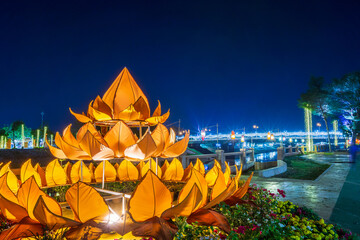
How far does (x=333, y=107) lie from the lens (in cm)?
2852

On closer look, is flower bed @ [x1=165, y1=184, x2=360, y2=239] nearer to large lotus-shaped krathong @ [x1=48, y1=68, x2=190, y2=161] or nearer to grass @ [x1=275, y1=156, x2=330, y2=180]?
large lotus-shaped krathong @ [x1=48, y1=68, x2=190, y2=161]

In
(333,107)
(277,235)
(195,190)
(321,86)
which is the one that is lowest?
(277,235)

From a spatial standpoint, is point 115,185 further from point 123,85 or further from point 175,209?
point 175,209

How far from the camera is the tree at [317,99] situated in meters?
29.9

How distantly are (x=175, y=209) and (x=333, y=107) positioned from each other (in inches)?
1264

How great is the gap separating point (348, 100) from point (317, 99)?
3.71m

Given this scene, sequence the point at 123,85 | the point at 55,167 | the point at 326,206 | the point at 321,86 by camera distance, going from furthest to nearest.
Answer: the point at 321,86
the point at 326,206
the point at 55,167
the point at 123,85

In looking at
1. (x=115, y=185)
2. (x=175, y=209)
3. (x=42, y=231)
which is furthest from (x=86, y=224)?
(x=115, y=185)

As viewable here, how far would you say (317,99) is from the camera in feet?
100

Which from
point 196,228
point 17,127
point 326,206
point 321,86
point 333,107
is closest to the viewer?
point 196,228

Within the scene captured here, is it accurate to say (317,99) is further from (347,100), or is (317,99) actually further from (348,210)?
(348,210)

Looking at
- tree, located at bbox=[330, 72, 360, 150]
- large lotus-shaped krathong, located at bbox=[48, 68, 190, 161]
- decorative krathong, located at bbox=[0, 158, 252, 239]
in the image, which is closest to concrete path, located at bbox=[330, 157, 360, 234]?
decorative krathong, located at bbox=[0, 158, 252, 239]

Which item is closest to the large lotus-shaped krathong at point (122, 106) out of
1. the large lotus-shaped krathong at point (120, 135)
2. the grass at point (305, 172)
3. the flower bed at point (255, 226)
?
the large lotus-shaped krathong at point (120, 135)

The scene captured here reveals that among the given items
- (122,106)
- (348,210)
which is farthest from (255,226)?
(348,210)
